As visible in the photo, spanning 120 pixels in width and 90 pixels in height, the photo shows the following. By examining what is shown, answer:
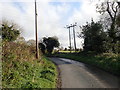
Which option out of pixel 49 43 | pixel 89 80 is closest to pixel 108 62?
pixel 89 80

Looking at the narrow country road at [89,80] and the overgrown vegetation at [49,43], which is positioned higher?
the overgrown vegetation at [49,43]

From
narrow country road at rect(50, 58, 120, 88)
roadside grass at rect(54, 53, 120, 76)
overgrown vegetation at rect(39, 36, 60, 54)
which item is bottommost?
narrow country road at rect(50, 58, 120, 88)

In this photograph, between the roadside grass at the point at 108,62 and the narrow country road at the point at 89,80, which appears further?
the roadside grass at the point at 108,62

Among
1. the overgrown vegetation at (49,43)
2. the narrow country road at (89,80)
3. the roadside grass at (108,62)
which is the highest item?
the overgrown vegetation at (49,43)

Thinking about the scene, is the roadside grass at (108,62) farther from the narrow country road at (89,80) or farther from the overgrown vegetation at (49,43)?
the overgrown vegetation at (49,43)

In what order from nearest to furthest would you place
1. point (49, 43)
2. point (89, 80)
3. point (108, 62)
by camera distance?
point (89, 80) → point (108, 62) → point (49, 43)

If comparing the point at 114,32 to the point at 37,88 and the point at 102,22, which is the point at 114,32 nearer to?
the point at 102,22

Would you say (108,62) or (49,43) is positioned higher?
(49,43)

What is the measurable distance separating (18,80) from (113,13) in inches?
966

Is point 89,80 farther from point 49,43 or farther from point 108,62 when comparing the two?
→ point 49,43

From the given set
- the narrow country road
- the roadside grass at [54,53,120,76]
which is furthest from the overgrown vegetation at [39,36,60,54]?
the narrow country road

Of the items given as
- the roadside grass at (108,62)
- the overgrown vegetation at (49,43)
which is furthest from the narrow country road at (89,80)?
the overgrown vegetation at (49,43)

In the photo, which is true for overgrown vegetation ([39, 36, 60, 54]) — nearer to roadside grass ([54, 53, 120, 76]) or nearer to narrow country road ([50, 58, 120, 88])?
roadside grass ([54, 53, 120, 76])

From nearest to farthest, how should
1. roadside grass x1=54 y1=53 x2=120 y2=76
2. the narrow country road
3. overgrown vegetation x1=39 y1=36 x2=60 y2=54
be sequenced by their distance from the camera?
the narrow country road → roadside grass x1=54 y1=53 x2=120 y2=76 → overgrown vegetation x1=39 y1=36 x2=60 y2=54
